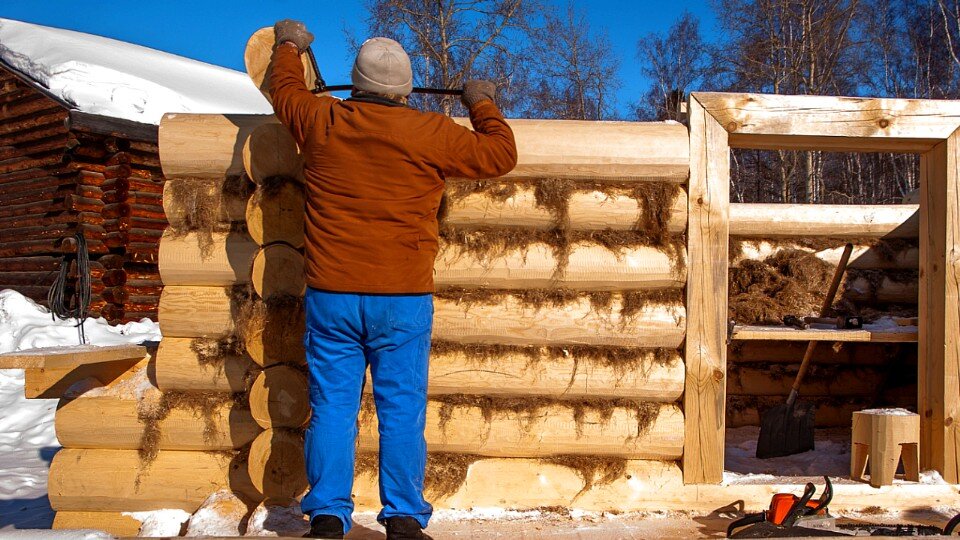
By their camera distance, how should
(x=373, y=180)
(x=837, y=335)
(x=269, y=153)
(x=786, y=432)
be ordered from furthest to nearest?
1. (x=786, y=432)
2. (x=837, y=335)
3. (x=269, y=153)
4. (x=373, y=180)

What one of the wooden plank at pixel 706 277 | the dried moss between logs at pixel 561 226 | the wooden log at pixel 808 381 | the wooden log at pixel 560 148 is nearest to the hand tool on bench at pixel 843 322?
the wooden plank at pixel 706 277

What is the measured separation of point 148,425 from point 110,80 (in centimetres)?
1152

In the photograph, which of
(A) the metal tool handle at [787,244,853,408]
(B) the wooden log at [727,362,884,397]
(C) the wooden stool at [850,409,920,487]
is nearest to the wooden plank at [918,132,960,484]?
(C) the wooden stool at [850,409,920,487]

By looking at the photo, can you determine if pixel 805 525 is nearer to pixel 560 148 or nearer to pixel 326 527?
pixel 326 527

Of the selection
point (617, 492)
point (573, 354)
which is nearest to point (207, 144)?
point (573, 354)

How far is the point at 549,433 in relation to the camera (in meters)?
4.23

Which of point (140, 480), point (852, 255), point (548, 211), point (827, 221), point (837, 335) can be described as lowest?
point (140, 480)

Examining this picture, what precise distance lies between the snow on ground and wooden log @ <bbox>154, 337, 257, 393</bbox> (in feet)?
4.16

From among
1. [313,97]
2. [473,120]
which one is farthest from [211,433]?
[473,120]

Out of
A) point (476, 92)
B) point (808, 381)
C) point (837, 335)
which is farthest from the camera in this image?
point (808, 381)

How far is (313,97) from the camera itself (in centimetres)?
343

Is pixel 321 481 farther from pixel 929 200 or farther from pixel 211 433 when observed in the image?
pixel 929 200

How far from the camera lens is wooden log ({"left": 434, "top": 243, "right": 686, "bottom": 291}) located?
4273 mm

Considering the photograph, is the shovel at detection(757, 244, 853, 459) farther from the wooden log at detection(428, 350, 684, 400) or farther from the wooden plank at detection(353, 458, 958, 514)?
the wooden log at detection(428, 350, 684, 400)
